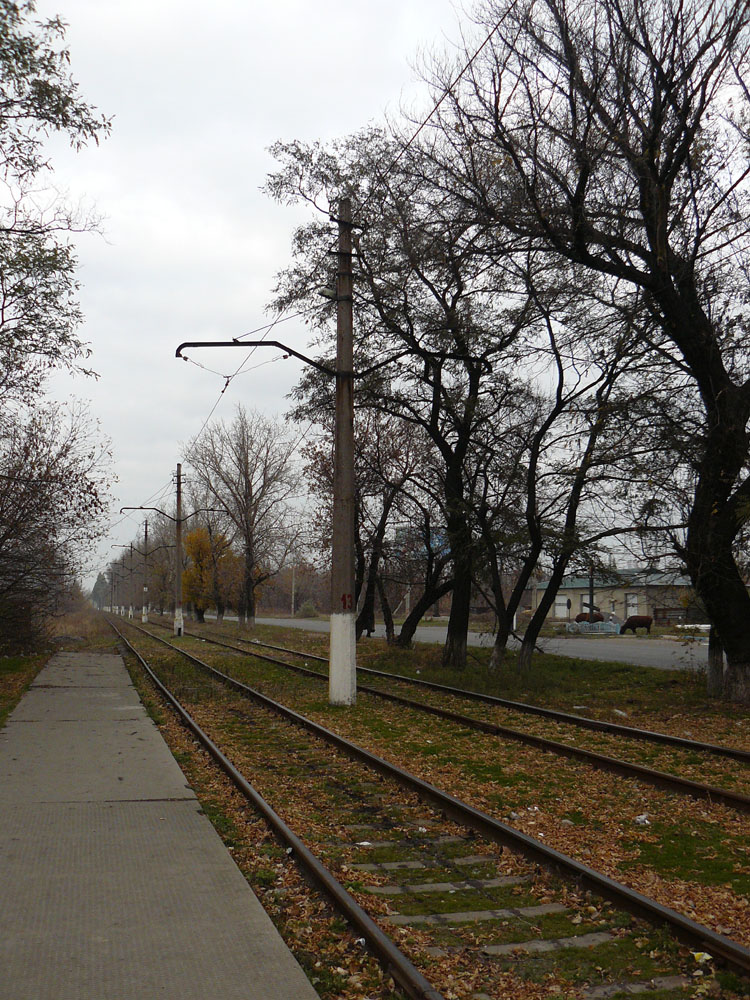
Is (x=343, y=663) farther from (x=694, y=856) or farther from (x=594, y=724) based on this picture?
(x=694, y=856)

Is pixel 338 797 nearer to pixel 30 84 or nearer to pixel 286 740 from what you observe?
pixel 286 740

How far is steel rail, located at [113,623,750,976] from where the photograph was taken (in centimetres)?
469

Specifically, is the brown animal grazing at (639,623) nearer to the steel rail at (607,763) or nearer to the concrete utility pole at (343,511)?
the steel rail at (607,763)

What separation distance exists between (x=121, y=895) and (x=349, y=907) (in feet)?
4.90

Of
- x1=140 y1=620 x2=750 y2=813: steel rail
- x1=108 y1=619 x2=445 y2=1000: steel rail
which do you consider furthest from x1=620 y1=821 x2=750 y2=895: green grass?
x1=108 y1=619 x2=445 y2=1000: steel rail

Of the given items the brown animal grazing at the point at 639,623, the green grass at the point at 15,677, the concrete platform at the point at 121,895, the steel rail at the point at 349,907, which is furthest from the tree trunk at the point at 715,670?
the brown animal grazing at the point at 639,623

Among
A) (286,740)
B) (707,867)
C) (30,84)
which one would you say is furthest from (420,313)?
(707,867)

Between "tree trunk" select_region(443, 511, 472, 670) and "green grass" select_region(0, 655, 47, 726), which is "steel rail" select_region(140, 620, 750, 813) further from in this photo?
"green grass" select_region(0, 655, 47, 726)

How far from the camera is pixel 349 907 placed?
5.25 m

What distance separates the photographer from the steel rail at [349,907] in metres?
4.29

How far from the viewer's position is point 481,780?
9.31 meters

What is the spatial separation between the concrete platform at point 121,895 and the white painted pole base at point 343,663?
5154mm

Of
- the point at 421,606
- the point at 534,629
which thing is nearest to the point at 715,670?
the point at 534,629

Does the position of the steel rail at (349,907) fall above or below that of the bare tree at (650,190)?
below
